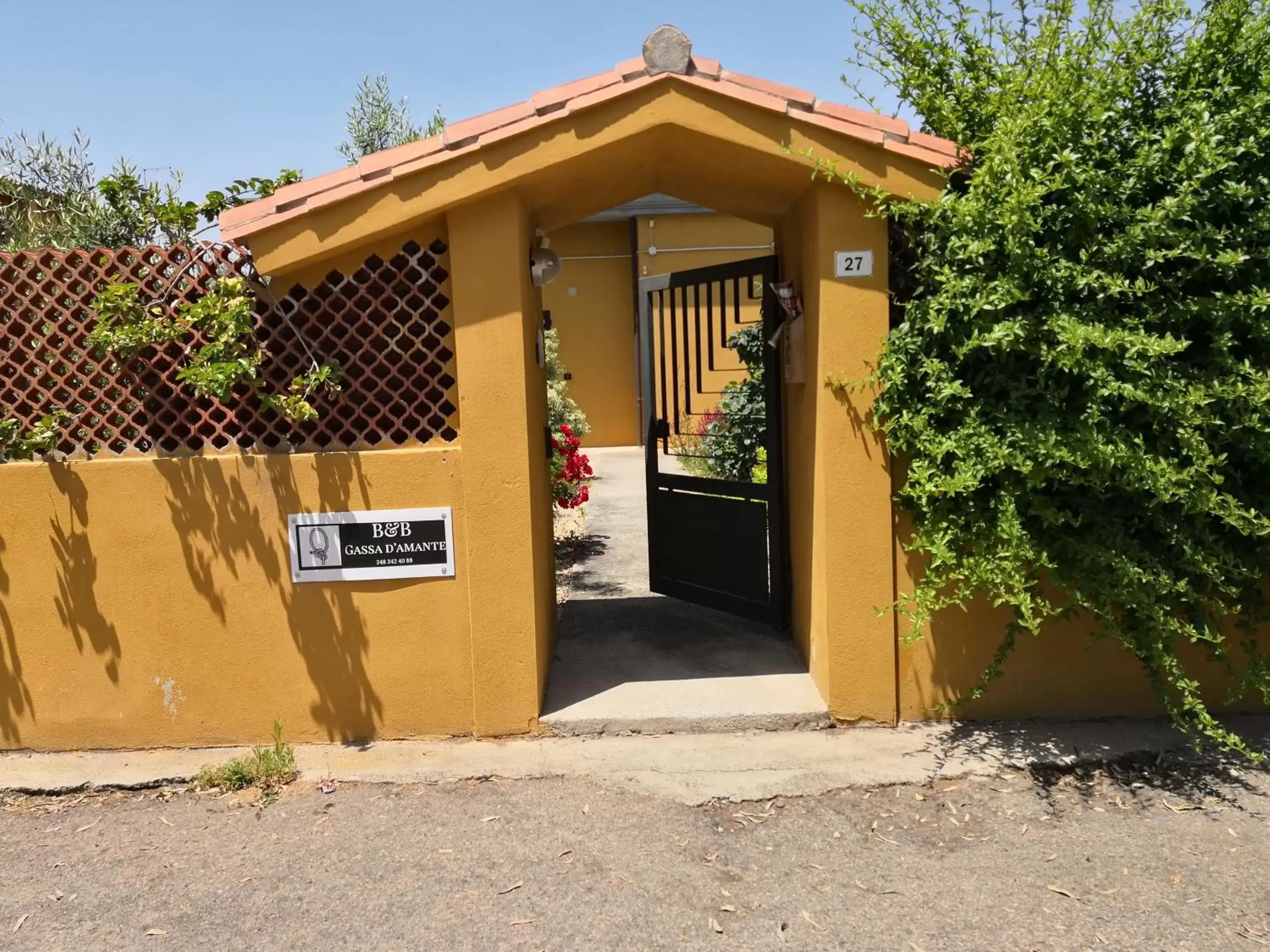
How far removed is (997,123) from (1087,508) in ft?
5.47

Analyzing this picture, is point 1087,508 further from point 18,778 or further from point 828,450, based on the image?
point 18,778

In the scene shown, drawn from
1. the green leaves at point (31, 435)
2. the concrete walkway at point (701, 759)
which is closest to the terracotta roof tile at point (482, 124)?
the green leaves at point (31, 435)

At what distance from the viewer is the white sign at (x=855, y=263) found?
13.8 ft

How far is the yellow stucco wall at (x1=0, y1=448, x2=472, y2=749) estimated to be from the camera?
4.23 m

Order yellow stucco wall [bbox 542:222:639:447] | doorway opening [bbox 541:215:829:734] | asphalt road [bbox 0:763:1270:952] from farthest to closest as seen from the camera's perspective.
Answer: yellow stucco wall [bbox 542:222:639:447]
doorway opening [bbox 541:215:829:734]
asphalt road [bbox 0:763:1270:952]

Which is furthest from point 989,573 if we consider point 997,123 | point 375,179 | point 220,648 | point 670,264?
point 670,264

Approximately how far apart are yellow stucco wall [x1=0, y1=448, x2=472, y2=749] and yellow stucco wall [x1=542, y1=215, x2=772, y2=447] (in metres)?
11.2

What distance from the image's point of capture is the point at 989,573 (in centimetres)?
386

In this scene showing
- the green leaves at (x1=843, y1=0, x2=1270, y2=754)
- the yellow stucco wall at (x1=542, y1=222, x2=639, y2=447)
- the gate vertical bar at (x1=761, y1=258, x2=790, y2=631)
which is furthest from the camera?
the yellow stucco wall at (x1=542, y1=222, x2=639, y2=447)

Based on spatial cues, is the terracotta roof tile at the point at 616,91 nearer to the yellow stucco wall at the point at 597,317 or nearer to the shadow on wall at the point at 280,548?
the shadow on wall at the point at 280,548

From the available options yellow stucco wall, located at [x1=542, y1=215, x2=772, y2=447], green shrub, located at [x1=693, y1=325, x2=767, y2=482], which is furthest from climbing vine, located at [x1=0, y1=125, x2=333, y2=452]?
yellow stucco wall, located at [x1=542, y1=215, x2=772, y2=447]

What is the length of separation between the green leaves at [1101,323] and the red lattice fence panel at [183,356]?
2052 millimetres

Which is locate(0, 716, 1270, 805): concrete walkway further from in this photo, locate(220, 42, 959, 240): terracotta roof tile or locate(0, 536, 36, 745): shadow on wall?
locate(220, 42, 959, 240): terracotta roof tile

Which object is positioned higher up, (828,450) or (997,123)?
(997,123)
